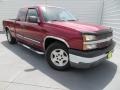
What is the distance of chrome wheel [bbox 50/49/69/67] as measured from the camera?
164 inches

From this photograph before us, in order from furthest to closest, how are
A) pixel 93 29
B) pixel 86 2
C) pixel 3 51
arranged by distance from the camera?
pixel 86 2 < pixel 3 51 < pixel 93 29

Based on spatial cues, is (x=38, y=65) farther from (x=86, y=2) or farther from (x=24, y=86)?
(x=86, y=2)

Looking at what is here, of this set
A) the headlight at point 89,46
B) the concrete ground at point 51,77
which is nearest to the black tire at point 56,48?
the concrete ground at point 51,77

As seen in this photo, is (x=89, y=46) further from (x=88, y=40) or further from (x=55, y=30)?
(x=55, y=30)

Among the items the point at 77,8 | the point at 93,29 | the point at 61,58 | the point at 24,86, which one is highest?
the point at 77,8

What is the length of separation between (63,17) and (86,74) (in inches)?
74.9

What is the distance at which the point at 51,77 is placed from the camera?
13.2ft

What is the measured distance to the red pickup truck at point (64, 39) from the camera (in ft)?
12.0

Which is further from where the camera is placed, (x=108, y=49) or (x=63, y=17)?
(x=63, y=17)

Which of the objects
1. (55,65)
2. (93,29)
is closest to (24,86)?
(55,65)

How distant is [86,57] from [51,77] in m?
1.02

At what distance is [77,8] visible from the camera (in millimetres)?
10641

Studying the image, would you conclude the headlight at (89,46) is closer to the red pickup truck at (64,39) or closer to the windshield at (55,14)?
the red pickup truck at (64,39)

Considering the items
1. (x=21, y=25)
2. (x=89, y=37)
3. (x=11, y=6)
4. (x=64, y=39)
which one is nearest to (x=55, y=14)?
(x=64, y=39)
